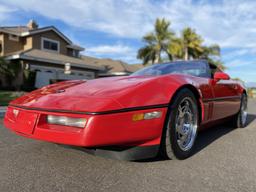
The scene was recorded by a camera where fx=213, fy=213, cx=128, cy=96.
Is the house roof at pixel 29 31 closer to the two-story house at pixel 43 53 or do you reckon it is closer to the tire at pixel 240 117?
the two-story house at pixel 43 53

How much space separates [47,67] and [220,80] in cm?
1477

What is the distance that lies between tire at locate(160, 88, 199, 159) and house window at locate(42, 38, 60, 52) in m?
17.7

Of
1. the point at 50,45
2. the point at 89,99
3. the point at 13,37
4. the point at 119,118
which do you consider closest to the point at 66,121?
the point at 89,99

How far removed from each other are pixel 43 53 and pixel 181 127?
16.2 m

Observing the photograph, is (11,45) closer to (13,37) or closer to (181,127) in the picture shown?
(13,37)

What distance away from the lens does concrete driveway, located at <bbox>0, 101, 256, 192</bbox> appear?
166cm

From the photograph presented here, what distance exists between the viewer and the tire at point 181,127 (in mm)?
2047

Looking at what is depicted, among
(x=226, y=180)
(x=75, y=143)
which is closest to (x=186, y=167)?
(x=226, y=180)

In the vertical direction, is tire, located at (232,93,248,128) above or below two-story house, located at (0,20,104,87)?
below

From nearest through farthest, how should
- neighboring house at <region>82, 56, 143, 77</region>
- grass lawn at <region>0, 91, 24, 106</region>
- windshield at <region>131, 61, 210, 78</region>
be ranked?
1. windshield at <region>131, 61, 210, 78</region>
2. grass lawn at <region>0, 91, 24, 106</region>
3. neighboring house at <region>82, 56, 143, 77</region>

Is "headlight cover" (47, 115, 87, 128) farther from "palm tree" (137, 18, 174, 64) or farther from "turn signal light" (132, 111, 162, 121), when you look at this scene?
"palm tree" (137, 18, 174, 64)

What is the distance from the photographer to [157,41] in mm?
25641

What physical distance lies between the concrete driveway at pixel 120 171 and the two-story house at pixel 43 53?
1238 cm

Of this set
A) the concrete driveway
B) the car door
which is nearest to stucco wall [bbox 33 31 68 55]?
the concrete driveway
